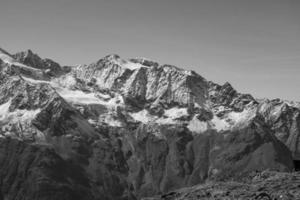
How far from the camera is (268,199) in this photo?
273ft

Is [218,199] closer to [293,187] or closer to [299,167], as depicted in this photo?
[293,187]

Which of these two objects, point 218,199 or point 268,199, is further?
point 218,199

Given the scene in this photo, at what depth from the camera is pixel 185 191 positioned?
350ft

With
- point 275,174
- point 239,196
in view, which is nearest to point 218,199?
point 239,196

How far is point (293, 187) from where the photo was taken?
8962 cm

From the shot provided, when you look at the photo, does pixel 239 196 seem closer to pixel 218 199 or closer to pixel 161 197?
pixel 218 199

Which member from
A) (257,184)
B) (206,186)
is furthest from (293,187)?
(206,186)

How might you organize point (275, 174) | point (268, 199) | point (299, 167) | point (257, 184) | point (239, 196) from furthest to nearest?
1. point (299, 167)
2. point (275, 174)
3. point (257, 184)
4. point (239, 196)
5. point (268, 199)

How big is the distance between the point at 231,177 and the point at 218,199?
22.6 meters

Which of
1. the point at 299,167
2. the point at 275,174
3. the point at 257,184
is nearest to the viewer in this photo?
the point at 257,184

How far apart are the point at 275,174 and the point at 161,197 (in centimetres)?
1913

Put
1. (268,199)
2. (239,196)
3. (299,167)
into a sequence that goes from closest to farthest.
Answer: (268,199) < (239,196) < (299,167)

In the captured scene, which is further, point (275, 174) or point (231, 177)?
point (231, 177)

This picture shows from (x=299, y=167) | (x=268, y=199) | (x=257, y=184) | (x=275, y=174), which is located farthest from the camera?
(x=299, y=167)
